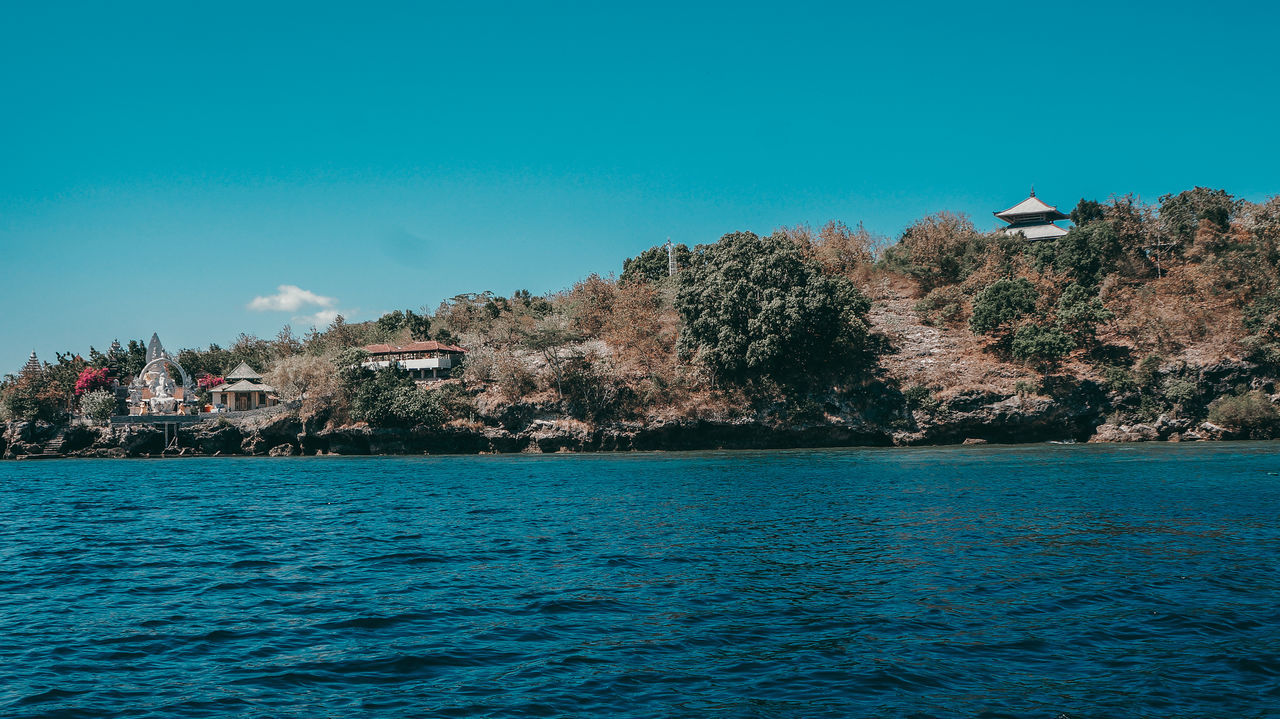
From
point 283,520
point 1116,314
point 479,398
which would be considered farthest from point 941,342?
point 283,520

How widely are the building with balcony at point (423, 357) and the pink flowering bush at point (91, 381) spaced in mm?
35037

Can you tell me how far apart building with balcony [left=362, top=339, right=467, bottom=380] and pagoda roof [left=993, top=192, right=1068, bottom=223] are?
212 feet

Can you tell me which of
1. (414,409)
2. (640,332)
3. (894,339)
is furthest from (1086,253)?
(414,409)

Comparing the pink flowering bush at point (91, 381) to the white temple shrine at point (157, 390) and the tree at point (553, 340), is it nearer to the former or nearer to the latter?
the white temple shrine at point (157, 390)

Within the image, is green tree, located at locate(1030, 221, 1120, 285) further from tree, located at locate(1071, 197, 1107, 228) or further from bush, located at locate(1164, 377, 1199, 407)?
bush, located at locate(1164, 377, 1199, 407)

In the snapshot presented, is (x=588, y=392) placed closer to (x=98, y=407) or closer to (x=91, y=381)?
(x=98, y=407)

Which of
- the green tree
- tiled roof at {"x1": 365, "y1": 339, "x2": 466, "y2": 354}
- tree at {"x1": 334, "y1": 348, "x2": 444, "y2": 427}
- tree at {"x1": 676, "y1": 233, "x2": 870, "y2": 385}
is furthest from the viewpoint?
tiled roof at {"x1": 365, "y1": 339, "x2": 466, "y2": 354}

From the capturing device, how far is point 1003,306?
218 feet

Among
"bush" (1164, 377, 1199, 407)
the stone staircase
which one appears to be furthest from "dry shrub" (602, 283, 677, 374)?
the stone staircase

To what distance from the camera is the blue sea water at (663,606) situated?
992cm

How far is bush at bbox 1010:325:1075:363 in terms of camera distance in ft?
203

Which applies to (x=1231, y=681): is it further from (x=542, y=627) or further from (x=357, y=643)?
(x=357, y=643)

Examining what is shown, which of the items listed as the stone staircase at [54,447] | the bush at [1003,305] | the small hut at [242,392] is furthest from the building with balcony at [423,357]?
the bush at [1003,305]

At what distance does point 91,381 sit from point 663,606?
10291cm
